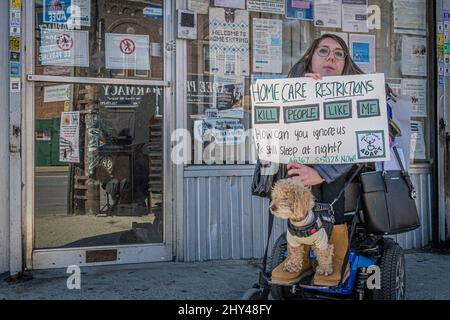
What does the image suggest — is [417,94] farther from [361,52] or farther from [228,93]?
[228,93]

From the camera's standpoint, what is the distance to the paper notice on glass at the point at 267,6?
216 inches

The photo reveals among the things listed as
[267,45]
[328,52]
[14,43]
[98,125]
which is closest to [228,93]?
[267,45]

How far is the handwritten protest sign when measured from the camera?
3.47 metres

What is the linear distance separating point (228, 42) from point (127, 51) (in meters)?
1.07

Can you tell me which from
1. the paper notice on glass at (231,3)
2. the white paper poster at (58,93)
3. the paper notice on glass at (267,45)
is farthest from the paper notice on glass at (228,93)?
the white paper poster at (58,93)

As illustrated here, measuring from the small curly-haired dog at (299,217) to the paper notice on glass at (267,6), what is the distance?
2.82m

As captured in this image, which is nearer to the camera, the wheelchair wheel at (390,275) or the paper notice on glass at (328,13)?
the wheelchair wheel at (390,275)

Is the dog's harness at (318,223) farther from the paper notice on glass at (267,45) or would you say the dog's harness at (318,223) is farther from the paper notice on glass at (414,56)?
the paper notice on glass at (414,56)

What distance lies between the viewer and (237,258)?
5.38 meters

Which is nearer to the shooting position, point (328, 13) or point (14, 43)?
point (14, 43)

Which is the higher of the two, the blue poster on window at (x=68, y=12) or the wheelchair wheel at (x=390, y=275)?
the blue poster on window at (x=68, y=12)

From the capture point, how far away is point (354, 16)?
5.84m
